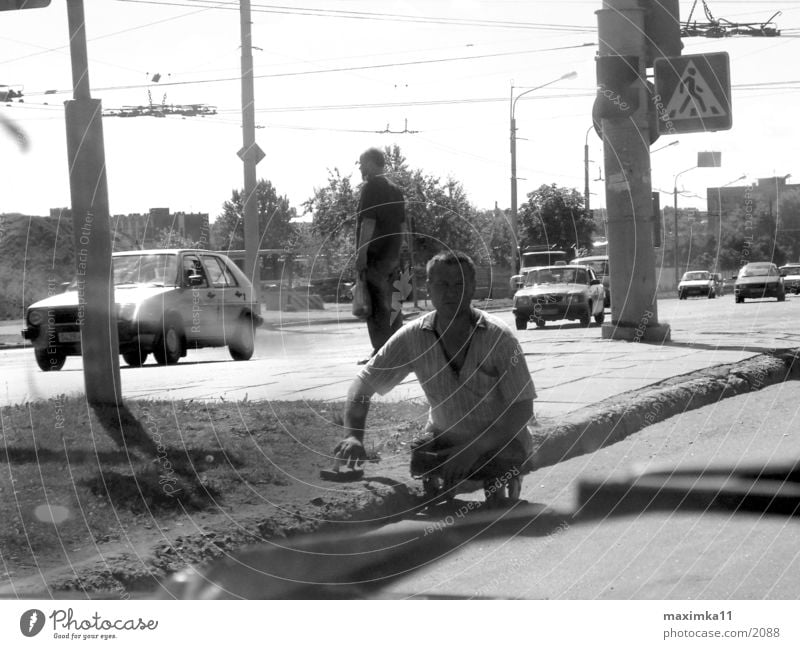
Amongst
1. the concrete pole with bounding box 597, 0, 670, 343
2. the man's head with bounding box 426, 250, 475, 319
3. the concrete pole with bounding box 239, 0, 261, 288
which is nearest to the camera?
the concrete pole with bounding box 239, 0, 261, 288

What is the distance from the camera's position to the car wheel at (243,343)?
20.6ft

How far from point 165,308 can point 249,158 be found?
2.39 meters

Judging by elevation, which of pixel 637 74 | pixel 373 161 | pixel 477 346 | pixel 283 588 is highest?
pixel 637 74

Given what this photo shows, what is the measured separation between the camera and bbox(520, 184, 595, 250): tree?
192 inches

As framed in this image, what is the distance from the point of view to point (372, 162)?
4461mm

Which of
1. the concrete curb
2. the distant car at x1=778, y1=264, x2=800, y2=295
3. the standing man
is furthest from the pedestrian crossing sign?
the distant car at x1=778, y1=264, x2=800, y2=295

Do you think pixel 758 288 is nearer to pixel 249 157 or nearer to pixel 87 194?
pixel 87 194

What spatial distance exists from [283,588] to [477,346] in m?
1.32

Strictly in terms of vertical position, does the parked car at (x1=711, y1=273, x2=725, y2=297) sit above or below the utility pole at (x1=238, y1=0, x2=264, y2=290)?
below

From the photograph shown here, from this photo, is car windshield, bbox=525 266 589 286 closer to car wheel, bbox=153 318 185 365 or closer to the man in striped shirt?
car wheel, bbox=153 318 185 365

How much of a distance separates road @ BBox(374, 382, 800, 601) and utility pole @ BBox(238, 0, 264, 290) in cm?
114
